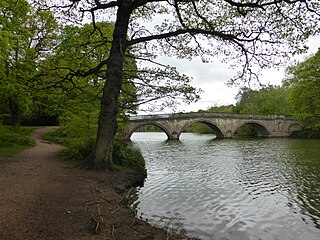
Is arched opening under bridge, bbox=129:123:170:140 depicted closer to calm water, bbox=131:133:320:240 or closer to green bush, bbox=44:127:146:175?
green bush, bbox=44:127:146:175

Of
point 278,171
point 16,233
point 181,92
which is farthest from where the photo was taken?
point 278,171

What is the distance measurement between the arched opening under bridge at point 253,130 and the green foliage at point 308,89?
1298cm

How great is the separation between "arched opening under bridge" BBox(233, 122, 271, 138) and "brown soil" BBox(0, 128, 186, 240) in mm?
44574

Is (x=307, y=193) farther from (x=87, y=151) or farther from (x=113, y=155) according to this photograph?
(x=87, y=151)

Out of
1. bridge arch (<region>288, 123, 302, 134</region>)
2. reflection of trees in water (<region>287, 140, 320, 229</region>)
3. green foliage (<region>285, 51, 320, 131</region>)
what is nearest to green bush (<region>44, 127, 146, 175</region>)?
reflection of trees in water (<region>287, 140, 320, 229</region>)

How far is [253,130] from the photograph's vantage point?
181 ft

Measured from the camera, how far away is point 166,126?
4366cm

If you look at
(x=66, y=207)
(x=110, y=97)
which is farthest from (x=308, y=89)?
(x=66, y=207)

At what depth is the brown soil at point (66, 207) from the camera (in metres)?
4.29

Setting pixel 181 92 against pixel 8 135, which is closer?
pixel 181 92

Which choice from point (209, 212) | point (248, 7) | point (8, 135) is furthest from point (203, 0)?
point (8, 135)

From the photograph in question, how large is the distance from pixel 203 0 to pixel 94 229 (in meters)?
7.58

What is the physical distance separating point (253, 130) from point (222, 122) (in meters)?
11.3

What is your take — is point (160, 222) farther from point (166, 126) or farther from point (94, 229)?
point (166, 126)
